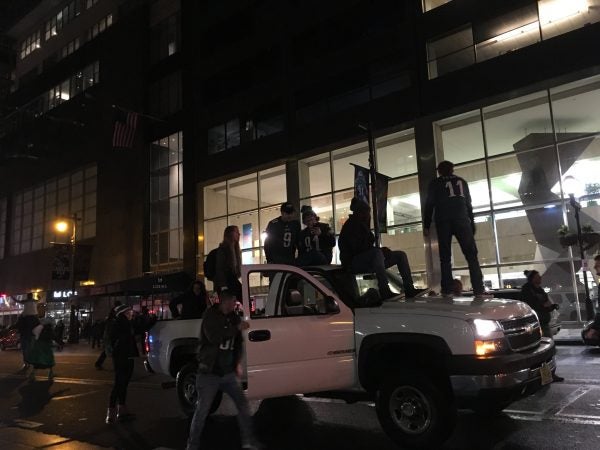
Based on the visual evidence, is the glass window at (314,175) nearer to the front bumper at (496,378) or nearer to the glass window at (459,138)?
the glass window at (459,138)

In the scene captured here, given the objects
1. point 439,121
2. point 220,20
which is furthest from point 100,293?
point 439,121

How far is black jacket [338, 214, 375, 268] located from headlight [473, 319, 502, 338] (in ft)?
6.05

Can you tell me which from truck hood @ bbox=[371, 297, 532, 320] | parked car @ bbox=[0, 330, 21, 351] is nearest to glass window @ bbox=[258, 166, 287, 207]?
parked car @ bbox=[0, 330, 21, 351]

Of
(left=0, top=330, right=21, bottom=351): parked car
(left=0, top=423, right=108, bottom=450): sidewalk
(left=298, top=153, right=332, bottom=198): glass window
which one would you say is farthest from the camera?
(left=0, top=330, right=21, bottom=351): parked car

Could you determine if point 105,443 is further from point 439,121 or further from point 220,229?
point 220,229

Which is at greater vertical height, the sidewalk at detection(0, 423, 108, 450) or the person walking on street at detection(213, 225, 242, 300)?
the person walking on street at detection(213, 225, 242, 300)

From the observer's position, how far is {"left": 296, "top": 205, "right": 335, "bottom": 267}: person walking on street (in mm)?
6867

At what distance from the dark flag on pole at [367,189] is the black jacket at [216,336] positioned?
10147 millimetres

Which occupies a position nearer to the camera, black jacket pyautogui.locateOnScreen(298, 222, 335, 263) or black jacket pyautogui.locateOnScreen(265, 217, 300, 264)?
black jacket pyautogui.locateOnScreen(298, 222, 335, 263)

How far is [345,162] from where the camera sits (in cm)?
2356

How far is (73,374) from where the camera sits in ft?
47.3

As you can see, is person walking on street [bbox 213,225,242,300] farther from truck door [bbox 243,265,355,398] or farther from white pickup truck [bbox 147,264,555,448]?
truck door [bbox 243,265,355,398]

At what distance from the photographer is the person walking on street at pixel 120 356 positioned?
24.7 feet

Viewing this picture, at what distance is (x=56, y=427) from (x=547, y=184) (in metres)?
17.2
